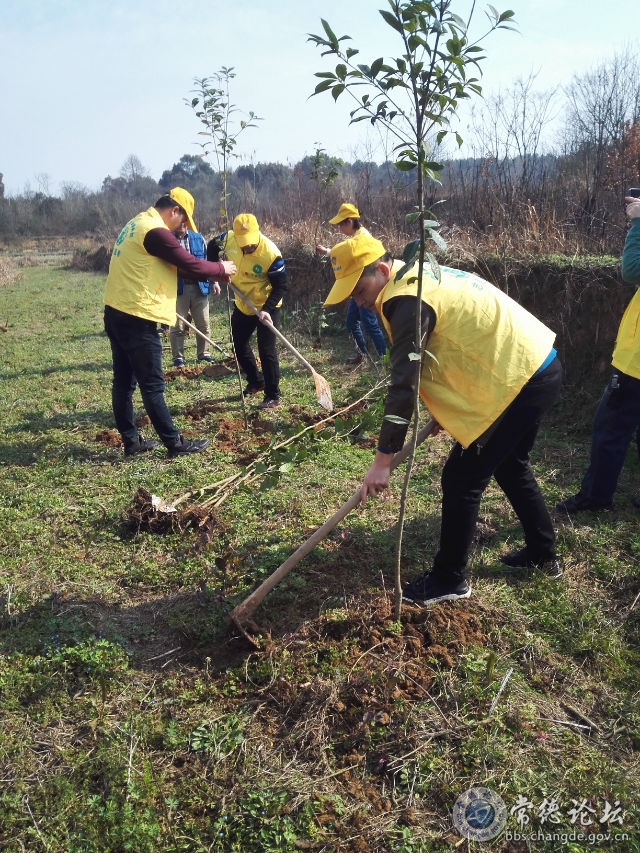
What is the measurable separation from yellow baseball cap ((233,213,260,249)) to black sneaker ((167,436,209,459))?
194 centimetres

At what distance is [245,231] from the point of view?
525 centimetres

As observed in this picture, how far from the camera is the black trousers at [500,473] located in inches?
94.3

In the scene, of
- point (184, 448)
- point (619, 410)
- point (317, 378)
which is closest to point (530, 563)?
point (619, 410)

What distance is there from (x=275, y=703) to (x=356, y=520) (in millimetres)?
1381

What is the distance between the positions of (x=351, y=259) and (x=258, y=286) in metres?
3.24

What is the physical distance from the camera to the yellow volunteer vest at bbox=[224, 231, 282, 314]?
538cm

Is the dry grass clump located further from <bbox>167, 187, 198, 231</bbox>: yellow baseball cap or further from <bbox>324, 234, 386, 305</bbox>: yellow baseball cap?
<bbox>324, 234, 386, 305</bbox>: yellow baseball cap

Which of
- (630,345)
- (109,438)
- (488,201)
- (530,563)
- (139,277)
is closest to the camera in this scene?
(530,563)

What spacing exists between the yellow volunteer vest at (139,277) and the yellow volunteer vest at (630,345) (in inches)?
117

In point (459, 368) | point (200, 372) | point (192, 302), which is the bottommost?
point (200, 372)

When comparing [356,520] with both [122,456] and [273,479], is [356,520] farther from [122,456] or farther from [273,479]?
[122,456]

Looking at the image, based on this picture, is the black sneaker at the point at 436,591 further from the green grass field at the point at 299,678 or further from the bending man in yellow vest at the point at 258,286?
the bending man in yellow vest at the point at 258,286

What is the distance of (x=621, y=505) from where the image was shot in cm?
359

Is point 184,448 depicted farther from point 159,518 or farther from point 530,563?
point 530,563
